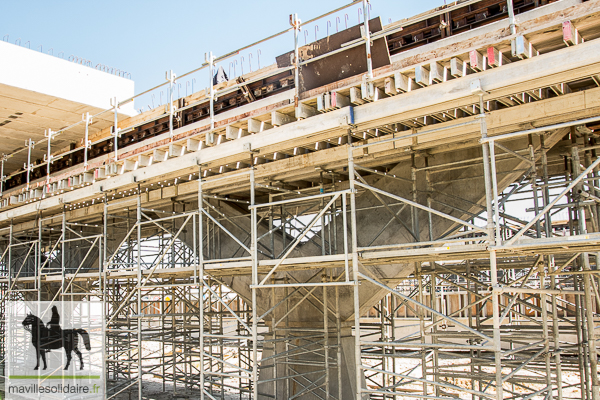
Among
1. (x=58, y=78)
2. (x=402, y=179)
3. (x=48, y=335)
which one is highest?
(x=58, y=78)

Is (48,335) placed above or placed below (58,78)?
below

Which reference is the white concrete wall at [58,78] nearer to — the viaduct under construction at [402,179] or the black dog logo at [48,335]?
the viaduct under construction at [402,179]

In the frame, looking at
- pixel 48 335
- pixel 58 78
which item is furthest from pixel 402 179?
pixel 48 335

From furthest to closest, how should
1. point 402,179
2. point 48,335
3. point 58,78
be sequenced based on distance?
point 48,335, point 58,78, point 402,179

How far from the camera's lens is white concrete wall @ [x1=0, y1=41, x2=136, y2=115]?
18031mm

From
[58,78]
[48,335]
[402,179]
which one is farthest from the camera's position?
[48,335]

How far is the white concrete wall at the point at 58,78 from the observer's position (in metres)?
18.0

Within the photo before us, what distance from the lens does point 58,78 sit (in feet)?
62.8

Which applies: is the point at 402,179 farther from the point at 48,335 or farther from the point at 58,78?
the point at 48,335

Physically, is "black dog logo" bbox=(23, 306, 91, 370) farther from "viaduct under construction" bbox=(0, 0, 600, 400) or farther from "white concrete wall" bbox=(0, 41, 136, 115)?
"white concrete wall" bbox=(0, 41, 136, 115)

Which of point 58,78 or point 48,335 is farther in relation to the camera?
point 48,335

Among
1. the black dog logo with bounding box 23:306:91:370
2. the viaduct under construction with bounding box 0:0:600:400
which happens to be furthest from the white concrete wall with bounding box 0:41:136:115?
the black dog logo with bounding box 23:306:91:370

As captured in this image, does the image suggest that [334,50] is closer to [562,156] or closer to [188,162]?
[188,162]

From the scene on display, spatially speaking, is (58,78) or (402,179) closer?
(402,179)
